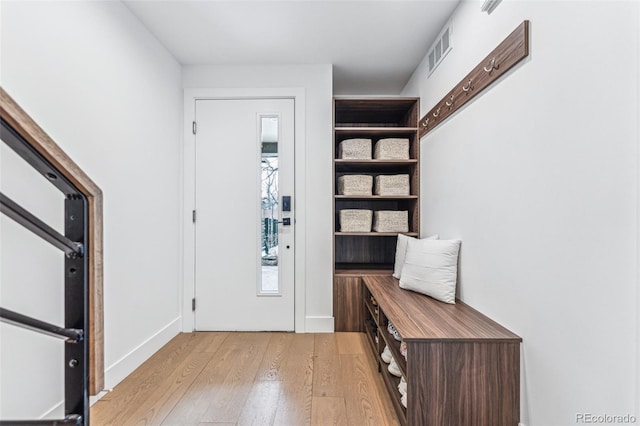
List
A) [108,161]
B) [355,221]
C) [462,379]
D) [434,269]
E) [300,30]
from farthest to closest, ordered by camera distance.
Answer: [355,221] < [300,30] < [434,269] < [108,161] < [462,379]

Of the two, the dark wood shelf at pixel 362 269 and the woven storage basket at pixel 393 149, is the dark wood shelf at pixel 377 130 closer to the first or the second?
the woven storage basket at pixel 393 149

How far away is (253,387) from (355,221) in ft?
5.37

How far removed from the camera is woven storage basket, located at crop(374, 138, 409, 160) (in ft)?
10.2

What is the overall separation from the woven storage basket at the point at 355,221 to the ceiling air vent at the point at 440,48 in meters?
1.33

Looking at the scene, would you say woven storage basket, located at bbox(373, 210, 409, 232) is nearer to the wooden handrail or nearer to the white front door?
the white front door

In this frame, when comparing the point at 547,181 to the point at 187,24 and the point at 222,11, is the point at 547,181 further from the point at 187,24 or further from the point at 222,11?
the point at 187,24

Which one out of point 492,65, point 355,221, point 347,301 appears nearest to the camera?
point 492,65

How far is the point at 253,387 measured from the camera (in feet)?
6.72

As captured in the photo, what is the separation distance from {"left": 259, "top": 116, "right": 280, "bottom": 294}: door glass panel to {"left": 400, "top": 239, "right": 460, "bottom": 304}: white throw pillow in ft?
4.14

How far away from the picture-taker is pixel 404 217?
3.15 meters

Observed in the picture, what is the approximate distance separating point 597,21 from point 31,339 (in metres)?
2.55

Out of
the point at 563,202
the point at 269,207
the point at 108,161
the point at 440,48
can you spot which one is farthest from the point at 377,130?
the point at 108,161

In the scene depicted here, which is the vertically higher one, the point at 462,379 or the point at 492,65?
the point at 492,65

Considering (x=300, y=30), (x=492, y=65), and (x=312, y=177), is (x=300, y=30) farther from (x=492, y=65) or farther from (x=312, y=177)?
(x=492, y=65)
